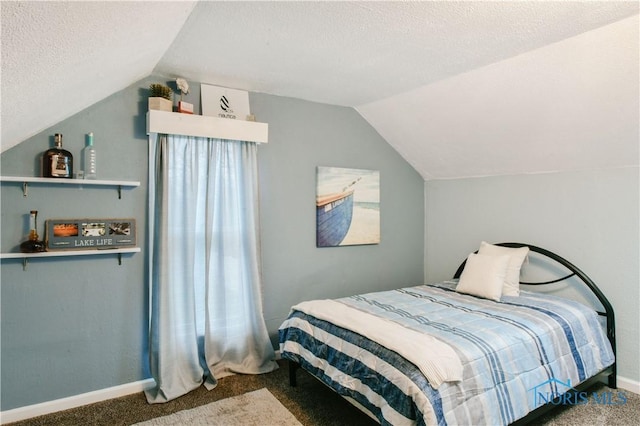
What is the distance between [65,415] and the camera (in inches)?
99.2

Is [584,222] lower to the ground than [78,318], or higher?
higher

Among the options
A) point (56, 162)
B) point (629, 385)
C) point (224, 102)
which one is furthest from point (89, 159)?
point (629, 385)

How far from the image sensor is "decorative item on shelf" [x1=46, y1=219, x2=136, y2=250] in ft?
8.29

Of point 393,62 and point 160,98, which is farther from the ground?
point 393,62

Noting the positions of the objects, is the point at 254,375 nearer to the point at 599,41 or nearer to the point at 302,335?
the point at 302,335

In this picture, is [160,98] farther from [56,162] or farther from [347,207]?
[347,207]

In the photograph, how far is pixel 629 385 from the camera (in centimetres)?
285

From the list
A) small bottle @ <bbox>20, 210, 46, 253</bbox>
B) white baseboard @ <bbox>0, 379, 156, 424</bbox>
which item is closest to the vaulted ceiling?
small bottle @ <bbox>20, 210, 46, 253</bbox>

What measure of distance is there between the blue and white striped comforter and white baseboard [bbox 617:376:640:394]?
0.32 meters

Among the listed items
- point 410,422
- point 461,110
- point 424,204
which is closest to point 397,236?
point 424,204

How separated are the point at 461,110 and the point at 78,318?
340cm

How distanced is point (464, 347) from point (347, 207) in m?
2.05

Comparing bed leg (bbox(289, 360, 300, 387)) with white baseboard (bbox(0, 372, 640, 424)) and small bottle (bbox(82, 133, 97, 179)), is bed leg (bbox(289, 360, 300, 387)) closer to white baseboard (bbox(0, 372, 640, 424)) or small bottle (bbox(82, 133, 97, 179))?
white baseboard (bbox(0, 372, 640, 424))

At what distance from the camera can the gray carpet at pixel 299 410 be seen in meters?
2.45
